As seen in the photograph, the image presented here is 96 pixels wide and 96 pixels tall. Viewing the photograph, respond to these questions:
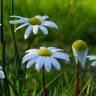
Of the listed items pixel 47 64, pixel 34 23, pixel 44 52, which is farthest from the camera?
pixel 34 23

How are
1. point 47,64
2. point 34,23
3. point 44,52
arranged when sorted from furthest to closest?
1. point 34,23
2. point 44,52
3. point 47,64

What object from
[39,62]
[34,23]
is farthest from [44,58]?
[34,23]

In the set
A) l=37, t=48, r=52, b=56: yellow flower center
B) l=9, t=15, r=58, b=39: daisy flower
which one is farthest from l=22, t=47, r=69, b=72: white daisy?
l=9, t=15, r=58, b=39: daisy flower

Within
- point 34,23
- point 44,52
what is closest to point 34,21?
point 34,23

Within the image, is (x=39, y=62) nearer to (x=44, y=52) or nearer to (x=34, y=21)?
(x=44, y=52)

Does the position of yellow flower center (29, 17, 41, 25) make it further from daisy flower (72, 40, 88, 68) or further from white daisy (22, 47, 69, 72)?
daisy flower (72, 40, 88, 68)

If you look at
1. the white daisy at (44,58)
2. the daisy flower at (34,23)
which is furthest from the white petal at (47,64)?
the daisy flower at (34,23)

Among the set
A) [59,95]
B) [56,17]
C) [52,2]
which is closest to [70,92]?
[59,95]

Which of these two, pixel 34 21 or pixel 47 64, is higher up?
pixel 34 21

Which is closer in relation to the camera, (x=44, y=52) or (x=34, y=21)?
(x=44, y=52)
